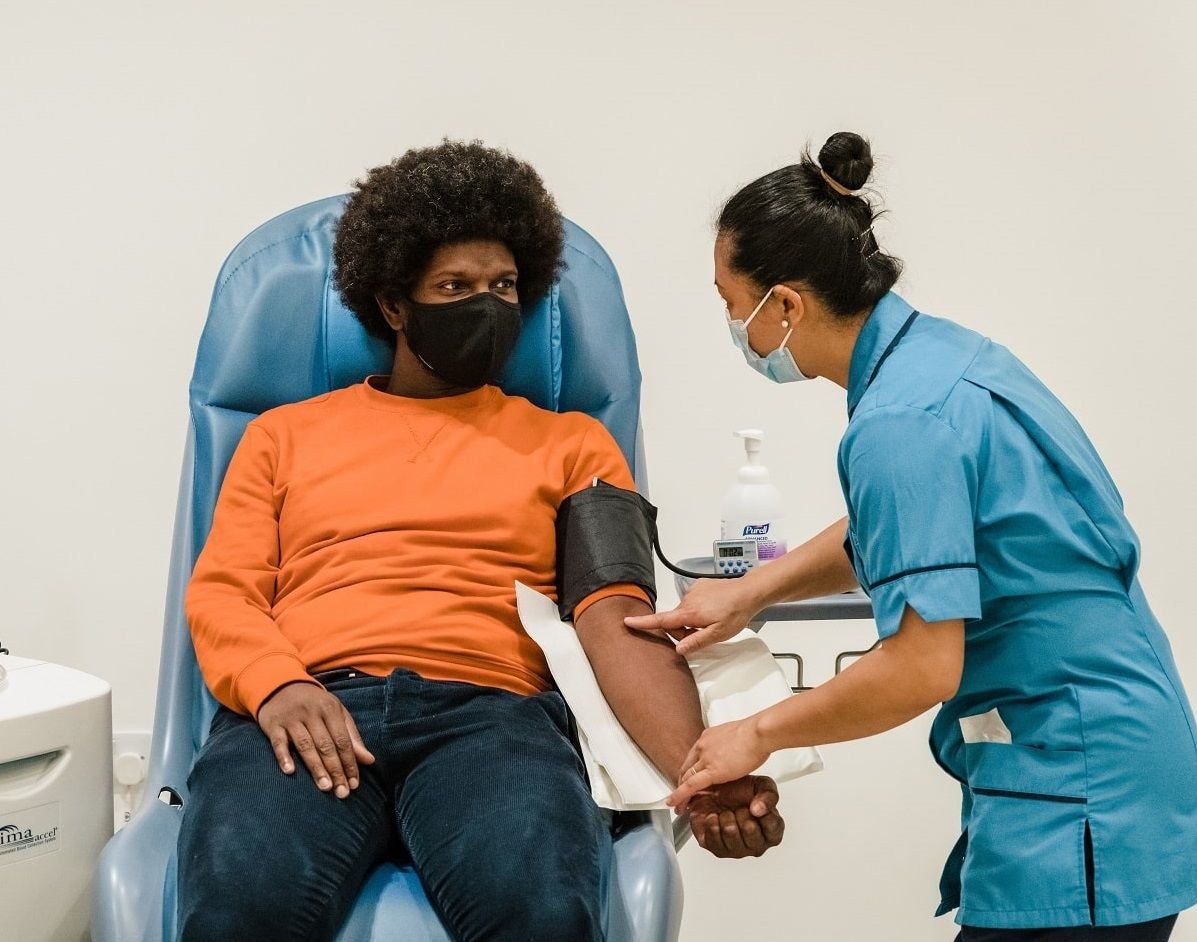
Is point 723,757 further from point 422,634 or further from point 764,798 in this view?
point 422,634

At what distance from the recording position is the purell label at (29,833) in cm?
139

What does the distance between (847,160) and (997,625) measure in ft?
1.59

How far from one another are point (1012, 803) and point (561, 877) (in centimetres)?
45

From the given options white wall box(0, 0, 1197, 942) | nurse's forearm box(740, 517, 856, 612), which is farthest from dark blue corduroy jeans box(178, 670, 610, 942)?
white wall box(0, 0, 1197, 942)

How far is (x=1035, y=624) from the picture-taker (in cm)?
117

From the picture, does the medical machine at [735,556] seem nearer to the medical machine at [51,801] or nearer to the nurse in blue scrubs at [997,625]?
the nurse in blue scrubs at [997,625]

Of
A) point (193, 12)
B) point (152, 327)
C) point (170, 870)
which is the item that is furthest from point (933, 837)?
point (193, 12)

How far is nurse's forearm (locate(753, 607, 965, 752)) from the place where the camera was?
1.10m

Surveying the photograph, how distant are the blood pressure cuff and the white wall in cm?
76

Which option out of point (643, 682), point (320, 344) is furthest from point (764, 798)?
point (320, 344)

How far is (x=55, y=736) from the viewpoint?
1.45 meters

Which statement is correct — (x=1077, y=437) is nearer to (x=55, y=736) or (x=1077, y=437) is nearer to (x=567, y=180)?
(x=55, y=736)

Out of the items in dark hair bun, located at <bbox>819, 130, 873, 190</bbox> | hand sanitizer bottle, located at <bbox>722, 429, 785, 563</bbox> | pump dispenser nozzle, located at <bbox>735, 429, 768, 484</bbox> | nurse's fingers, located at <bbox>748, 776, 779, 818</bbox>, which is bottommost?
nurse's fingers, located at <bbox>748, 776, 779, 818</bbox>

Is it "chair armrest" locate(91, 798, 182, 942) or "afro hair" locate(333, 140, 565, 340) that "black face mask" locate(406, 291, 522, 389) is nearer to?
"afro hair" locate(333, 140, 565, 340)
